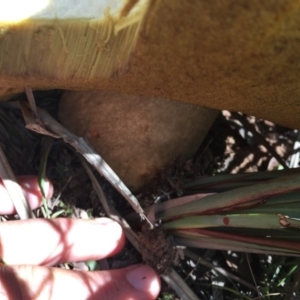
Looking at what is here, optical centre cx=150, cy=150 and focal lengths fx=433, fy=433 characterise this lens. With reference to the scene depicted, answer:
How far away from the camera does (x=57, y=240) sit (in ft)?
2.93

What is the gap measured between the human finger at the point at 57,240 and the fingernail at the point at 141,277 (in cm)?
6

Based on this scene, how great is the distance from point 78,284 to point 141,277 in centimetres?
13

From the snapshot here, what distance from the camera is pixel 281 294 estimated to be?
0.91 meters

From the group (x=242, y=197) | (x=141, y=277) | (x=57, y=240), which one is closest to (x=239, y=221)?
(x=242, y=197)

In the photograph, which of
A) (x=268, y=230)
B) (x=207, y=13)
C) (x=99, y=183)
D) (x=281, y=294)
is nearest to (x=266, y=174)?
(x=268, y=230)

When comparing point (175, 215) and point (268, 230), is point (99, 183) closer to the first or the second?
point (175, 215)

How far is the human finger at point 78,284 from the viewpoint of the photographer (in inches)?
32.2

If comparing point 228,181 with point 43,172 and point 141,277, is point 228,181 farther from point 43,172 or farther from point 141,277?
point 43,172

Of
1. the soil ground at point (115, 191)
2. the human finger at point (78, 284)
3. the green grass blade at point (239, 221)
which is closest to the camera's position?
the green grass blade at point (239, 221)

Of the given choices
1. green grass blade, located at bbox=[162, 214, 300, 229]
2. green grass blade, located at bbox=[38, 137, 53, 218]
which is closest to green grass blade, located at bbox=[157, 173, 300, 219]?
green grass blade, located at bbox=[162, 214, 300, 229]

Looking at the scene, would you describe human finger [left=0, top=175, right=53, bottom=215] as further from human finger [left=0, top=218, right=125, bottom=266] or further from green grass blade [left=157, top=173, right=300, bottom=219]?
green grass blade [left=157, top=173, right=300, bottom=219]

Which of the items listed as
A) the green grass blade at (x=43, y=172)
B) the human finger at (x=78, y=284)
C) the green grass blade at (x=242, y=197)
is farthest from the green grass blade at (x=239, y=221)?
the green grass blade at (x=43, y=172)

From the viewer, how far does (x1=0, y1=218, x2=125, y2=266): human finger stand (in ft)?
2.82

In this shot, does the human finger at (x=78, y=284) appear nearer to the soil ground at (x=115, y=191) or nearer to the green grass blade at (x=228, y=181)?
the soil ground at (x=115, y=191)
